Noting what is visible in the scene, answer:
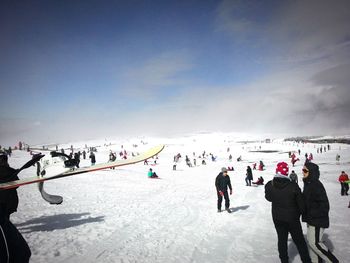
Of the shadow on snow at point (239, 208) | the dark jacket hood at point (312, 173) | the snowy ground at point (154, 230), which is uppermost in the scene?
the dark jacket hood at point (312, 173)

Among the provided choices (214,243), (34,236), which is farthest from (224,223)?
(34,236)

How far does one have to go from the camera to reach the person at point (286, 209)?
182 inches

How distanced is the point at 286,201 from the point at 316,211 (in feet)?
1.86

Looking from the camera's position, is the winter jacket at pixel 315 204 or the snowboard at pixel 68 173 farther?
the snowboard at pixel 68 173

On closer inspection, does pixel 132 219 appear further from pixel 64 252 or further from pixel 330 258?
pixel 330 258

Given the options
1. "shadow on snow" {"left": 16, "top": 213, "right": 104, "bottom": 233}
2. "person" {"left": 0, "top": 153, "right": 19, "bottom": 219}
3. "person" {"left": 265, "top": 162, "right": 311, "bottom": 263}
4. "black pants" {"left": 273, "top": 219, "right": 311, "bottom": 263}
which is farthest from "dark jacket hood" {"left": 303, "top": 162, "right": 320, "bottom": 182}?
"shadow on snow" {"left": 16, "top": 213, "right": 104, "bottom": 233}

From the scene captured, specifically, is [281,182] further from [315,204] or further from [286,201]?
[315,204]

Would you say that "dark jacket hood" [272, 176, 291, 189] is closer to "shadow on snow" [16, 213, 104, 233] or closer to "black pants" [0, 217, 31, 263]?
"black pants" [0, 217, 31, 263]

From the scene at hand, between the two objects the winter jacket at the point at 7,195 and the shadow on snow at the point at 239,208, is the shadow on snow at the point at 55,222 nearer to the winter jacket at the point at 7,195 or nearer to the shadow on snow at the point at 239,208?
the winter jacket at the point at 7,195

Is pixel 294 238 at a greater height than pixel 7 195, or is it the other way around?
pixel 7 195

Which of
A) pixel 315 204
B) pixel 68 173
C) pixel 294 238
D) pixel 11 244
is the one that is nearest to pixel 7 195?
pixel 68 173

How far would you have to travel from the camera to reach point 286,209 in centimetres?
464

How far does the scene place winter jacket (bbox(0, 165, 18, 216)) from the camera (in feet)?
19.6

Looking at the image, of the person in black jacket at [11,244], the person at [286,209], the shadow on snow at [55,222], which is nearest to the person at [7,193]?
the shadow on snow at [55,222]
